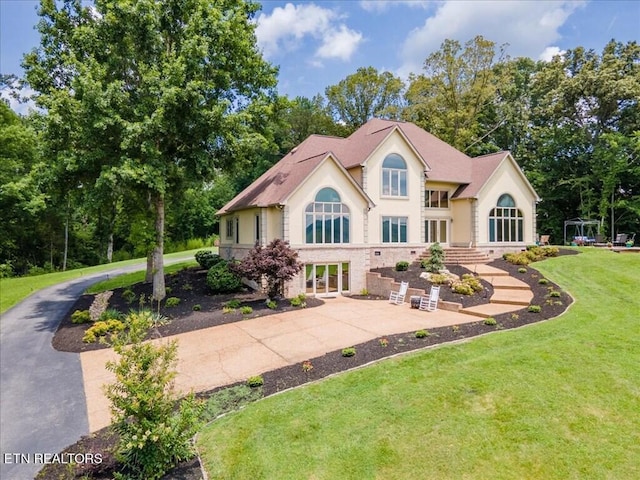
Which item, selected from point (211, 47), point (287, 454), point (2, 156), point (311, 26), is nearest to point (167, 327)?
point (287, 454)

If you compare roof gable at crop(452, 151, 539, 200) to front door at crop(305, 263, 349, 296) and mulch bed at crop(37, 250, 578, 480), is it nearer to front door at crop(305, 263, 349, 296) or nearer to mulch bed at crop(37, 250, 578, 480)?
mulch bed at crop(37, 250, 578, 480)

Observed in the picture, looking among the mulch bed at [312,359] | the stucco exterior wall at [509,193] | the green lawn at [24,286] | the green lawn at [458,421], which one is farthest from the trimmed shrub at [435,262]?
the green lawn at [24,286]

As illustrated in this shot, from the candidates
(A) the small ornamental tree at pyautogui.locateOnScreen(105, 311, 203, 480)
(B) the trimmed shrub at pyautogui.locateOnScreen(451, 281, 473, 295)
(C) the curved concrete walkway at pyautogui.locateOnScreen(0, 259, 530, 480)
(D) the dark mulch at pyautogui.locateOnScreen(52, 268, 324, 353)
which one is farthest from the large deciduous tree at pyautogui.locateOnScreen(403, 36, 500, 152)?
(A) the small ornamental tree at pyautogui.locateOnScreen(105, 311, 203, 480)

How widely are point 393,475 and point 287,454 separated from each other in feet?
5.78

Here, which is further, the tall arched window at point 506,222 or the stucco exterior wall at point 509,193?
the tall arched window at point 506,222

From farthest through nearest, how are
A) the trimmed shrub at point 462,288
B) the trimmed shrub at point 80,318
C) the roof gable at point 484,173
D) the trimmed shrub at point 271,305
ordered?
the roof gable at point 484,173 < the trimmed shrub at point 462,288 < the trimmed shrub at point 271,305 < the trimmed shrub at point 80,318

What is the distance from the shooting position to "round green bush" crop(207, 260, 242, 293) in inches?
760

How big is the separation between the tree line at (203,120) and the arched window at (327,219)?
13.5 feet

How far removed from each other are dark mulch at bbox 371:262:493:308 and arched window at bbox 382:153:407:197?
476 centimetres

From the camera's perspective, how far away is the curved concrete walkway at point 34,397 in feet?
23.5

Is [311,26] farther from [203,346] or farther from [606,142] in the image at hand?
[606,142]

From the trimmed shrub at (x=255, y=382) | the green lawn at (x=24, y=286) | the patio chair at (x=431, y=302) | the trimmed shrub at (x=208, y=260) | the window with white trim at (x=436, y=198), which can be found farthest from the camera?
the window with white trim at (x=436, y=198)

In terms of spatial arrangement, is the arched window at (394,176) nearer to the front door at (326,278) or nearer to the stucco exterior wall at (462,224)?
the stucco exterior wall at (462,224)

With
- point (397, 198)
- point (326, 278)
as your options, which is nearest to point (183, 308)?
point (326, 278)
